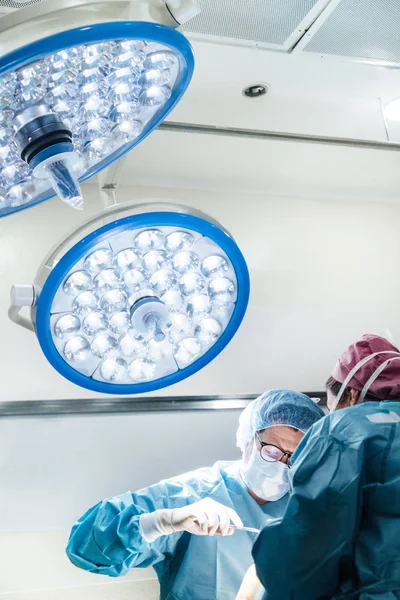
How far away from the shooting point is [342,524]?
1132 mm

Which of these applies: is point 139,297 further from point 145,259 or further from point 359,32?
point 359,32

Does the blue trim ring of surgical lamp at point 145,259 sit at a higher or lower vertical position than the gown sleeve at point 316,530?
higher

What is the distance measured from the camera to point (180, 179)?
2.57 meters

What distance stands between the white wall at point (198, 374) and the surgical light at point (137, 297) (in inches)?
35.4

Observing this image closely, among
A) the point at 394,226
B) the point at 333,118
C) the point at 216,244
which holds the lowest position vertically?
the point at 216,244

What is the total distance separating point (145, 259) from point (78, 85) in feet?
1.00

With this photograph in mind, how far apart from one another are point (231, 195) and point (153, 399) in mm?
1032

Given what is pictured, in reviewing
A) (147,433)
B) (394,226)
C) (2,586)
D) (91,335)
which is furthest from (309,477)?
(394,226)

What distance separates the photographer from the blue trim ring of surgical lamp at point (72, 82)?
0.64 m

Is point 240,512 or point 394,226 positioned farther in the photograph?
point 394,226

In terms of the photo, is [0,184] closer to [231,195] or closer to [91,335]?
[91,335]

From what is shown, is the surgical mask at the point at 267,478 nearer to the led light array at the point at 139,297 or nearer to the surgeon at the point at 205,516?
the surgeon at the point at 205,516

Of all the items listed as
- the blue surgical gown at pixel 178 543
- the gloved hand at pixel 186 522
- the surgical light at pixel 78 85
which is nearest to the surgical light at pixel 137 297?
the surgical light at pixel 78 85

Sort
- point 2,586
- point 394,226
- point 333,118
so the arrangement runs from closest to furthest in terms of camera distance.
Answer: point 2,586 → point 333,118 → point 394,226
